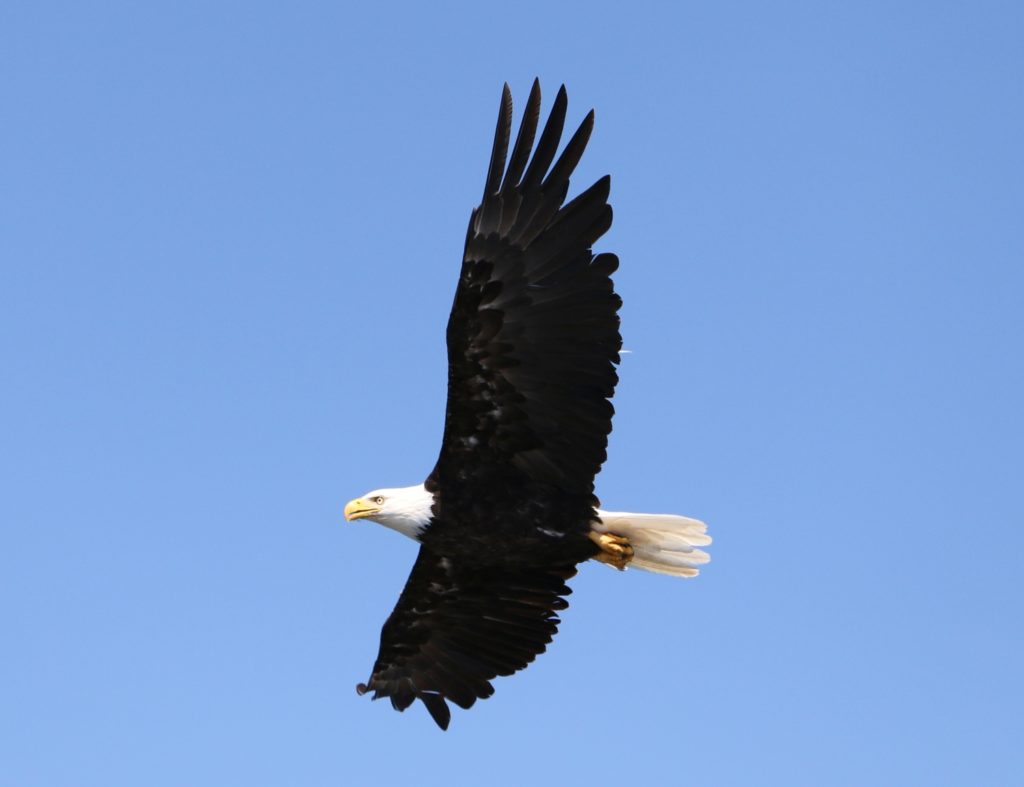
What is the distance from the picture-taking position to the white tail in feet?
38.2

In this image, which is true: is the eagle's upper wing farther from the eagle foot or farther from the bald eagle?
the eagle foot

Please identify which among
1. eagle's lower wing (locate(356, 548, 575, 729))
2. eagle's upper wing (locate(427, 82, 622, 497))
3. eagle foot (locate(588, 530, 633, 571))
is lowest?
eagle's lower wing (locate(356, 548, 575, 729))

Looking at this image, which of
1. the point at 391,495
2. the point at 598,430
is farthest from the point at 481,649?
the point at 598,430

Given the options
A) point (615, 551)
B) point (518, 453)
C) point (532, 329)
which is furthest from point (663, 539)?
point (532, 329)

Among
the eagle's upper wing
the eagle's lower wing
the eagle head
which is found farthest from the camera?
the eagle's lower wing

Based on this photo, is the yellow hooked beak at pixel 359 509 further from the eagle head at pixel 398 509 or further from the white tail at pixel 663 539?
the white tail at pixel 663 539

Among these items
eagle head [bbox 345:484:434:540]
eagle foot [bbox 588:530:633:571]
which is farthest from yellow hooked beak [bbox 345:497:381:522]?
eagle foot [bbox 588:530:633:571]

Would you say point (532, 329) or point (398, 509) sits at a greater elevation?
point (532, 329)

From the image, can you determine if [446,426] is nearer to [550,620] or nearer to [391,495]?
[391,495]

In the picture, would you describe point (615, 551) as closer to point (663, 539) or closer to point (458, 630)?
point (663, 539)

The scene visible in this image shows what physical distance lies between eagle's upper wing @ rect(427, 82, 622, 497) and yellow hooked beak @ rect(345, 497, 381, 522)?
28.8 inches

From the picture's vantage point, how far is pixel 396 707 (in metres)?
12.5

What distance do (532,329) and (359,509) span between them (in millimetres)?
2034

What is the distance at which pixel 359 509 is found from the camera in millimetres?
11562
